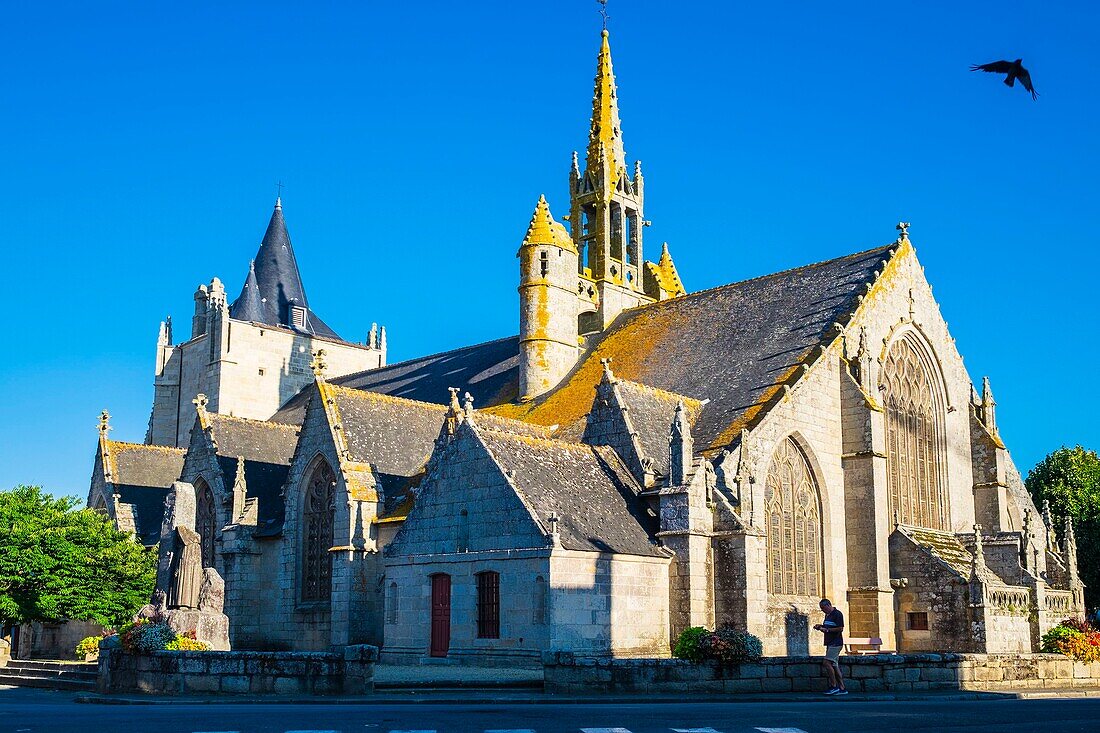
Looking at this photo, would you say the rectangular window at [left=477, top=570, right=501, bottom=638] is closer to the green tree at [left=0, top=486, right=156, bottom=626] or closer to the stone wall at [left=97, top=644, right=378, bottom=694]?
the stone wall at [left=97, top=644, right=378, bottom=694]

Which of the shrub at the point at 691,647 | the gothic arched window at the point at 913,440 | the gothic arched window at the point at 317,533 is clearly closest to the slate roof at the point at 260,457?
the gothic arched window at the point at 317,533

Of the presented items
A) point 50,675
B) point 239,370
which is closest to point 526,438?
point 50,675

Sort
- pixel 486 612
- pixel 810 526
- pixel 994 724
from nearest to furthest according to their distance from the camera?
pixel 994 724
pixel 486 612
pixel 810 526

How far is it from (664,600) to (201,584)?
31.8 feet

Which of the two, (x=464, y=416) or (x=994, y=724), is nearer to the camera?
(x=994, y=724)

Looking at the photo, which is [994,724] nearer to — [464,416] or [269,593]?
[464,416]

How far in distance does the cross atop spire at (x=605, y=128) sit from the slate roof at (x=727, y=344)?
21.2ft

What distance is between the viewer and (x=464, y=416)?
2627 cm

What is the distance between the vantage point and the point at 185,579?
24031mm

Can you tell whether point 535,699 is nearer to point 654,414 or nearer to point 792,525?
point 792,525

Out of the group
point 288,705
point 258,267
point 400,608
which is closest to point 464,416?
point 400,608

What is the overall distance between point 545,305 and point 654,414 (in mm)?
8523

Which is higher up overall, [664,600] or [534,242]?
[534,242]

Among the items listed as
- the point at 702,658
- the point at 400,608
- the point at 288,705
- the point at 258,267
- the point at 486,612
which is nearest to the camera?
the point at 288,705
